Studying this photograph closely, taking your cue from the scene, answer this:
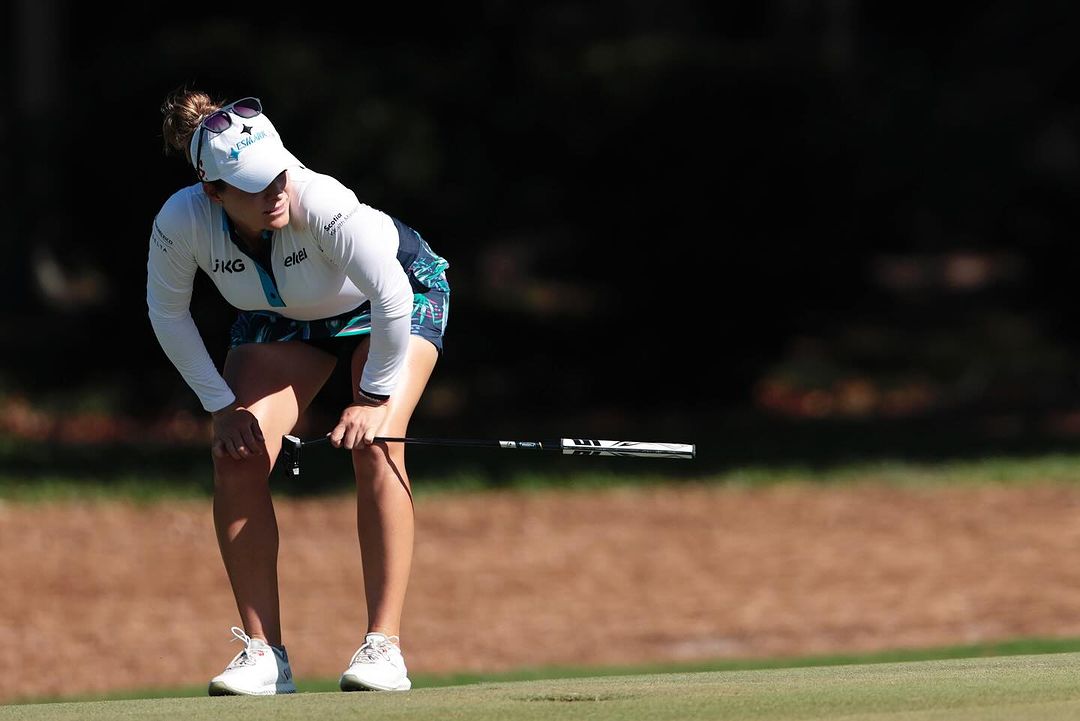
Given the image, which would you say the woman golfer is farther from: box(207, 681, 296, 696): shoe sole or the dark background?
the dark background

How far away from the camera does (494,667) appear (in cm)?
813

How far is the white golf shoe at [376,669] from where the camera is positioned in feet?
15.7

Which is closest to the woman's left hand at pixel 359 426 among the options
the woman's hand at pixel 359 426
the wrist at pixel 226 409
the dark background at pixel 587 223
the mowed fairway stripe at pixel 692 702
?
the woman's hand at pixel 359 426

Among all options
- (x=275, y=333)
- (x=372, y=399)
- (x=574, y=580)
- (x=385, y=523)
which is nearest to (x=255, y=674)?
(x=385, y=523)

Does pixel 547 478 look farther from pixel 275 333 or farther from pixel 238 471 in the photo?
pixel 238 471

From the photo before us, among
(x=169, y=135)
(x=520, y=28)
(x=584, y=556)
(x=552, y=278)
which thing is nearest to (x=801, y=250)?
(x=552, y=278)

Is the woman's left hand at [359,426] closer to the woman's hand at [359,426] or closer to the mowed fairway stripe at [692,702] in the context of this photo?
the woman's hand at [359,426]

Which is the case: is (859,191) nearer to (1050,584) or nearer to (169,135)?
(1050,584)

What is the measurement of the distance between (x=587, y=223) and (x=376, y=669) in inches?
423

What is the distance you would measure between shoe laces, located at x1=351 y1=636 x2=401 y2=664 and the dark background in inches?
318

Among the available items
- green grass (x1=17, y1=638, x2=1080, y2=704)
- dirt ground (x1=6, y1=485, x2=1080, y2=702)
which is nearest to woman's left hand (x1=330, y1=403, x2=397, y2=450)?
green grass (x1=17, y1=638, x2=1080, y2=704)

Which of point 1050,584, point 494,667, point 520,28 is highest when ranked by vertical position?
point 520,28

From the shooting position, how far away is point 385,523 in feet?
16.4

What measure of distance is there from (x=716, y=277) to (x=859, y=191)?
157 cm
